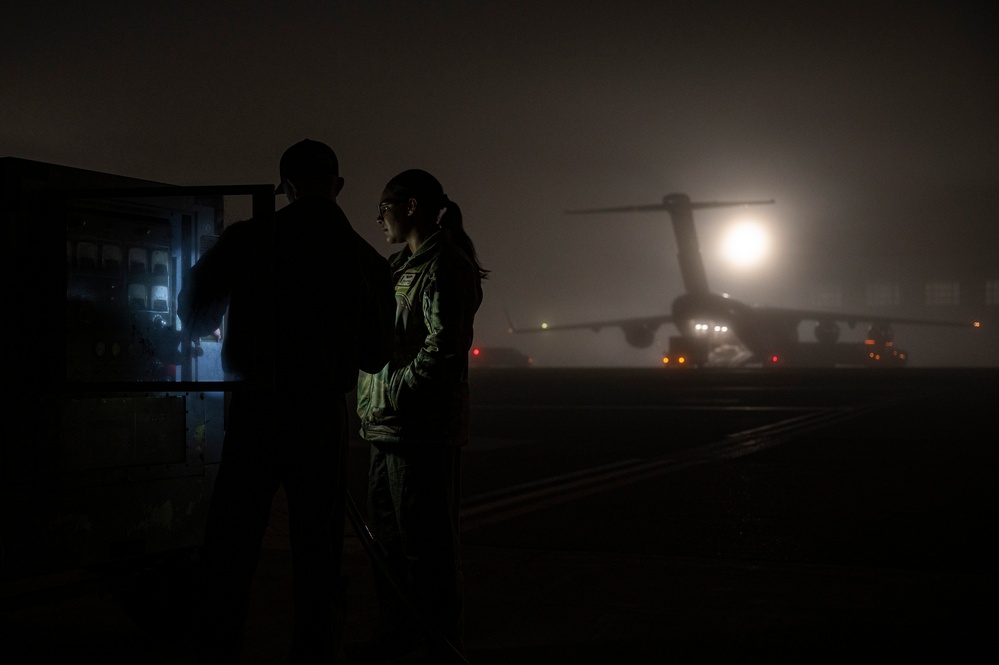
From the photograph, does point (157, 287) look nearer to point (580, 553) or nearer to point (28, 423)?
point (28, 423)

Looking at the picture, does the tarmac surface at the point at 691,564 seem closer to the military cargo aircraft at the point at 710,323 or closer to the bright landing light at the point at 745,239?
the military cargo aircraft at the point at 710,323

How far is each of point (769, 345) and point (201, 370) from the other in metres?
47.4

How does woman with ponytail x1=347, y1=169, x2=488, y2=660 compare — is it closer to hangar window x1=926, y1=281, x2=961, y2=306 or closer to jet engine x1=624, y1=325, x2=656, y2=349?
jet engine x1=624, y1=325, x2=656, y2=349

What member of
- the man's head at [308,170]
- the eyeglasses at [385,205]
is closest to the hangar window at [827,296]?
the eyeglasses at [385,205]

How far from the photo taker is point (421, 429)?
3.82m

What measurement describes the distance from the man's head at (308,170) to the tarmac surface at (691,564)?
1.39 metres

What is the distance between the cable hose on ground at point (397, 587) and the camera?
3588mm

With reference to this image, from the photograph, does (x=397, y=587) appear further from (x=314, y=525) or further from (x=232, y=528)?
(x=232, y=528)

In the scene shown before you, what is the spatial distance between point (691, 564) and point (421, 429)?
2526mm

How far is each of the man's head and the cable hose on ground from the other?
43.3 inches

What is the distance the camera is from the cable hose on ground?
11.8 ft

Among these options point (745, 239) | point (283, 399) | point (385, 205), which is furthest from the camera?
point (745, 239)

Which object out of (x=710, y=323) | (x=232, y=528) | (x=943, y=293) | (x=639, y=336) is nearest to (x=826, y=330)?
(x=710, y=323)

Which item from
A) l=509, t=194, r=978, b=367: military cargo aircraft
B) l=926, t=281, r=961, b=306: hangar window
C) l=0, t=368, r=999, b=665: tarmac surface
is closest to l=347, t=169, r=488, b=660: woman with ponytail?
l=0, t=368, r=999, b=665: tarmac surface
